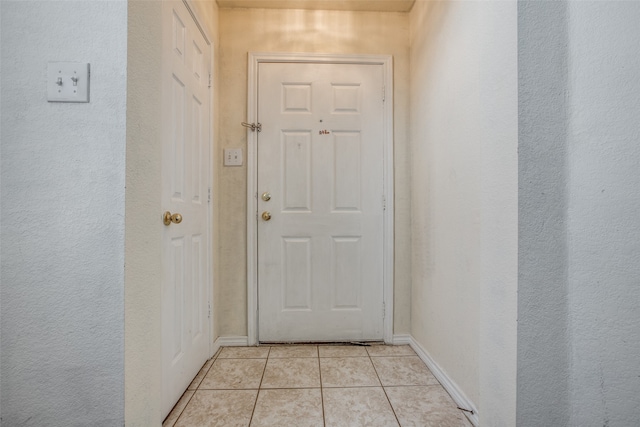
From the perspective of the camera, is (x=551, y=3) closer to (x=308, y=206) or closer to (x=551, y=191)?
(x=551, y=191)

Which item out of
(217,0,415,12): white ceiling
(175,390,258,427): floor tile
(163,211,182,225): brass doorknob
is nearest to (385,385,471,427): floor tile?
(175,390,258,427): floor tile

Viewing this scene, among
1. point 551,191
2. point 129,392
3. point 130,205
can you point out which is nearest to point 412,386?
point 551,191

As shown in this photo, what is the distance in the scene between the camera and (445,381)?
5.55 feet

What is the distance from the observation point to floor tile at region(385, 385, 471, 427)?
142 centimetres

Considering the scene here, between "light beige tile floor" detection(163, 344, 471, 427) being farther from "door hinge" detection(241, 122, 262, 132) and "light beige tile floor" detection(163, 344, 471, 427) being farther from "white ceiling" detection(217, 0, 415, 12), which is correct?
"white ceiling" detection(217, 0, 415, 12)

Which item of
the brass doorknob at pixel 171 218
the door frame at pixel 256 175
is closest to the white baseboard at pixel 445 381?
the door frame at pixel 256 175

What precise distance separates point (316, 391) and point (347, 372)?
0.26 meters

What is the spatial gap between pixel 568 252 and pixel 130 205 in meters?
1.38

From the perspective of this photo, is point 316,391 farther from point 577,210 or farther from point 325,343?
point 577,210

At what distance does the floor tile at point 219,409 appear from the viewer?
142 centimetres

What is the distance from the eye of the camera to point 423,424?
1.41 m

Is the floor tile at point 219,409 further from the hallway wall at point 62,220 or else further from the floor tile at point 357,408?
the hallway wall at point 62,220

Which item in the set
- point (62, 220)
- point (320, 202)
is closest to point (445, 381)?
point (320, 202)

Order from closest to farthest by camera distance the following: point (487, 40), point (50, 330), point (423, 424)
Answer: point (50, 330), point (487, 40), point (423, 424)
